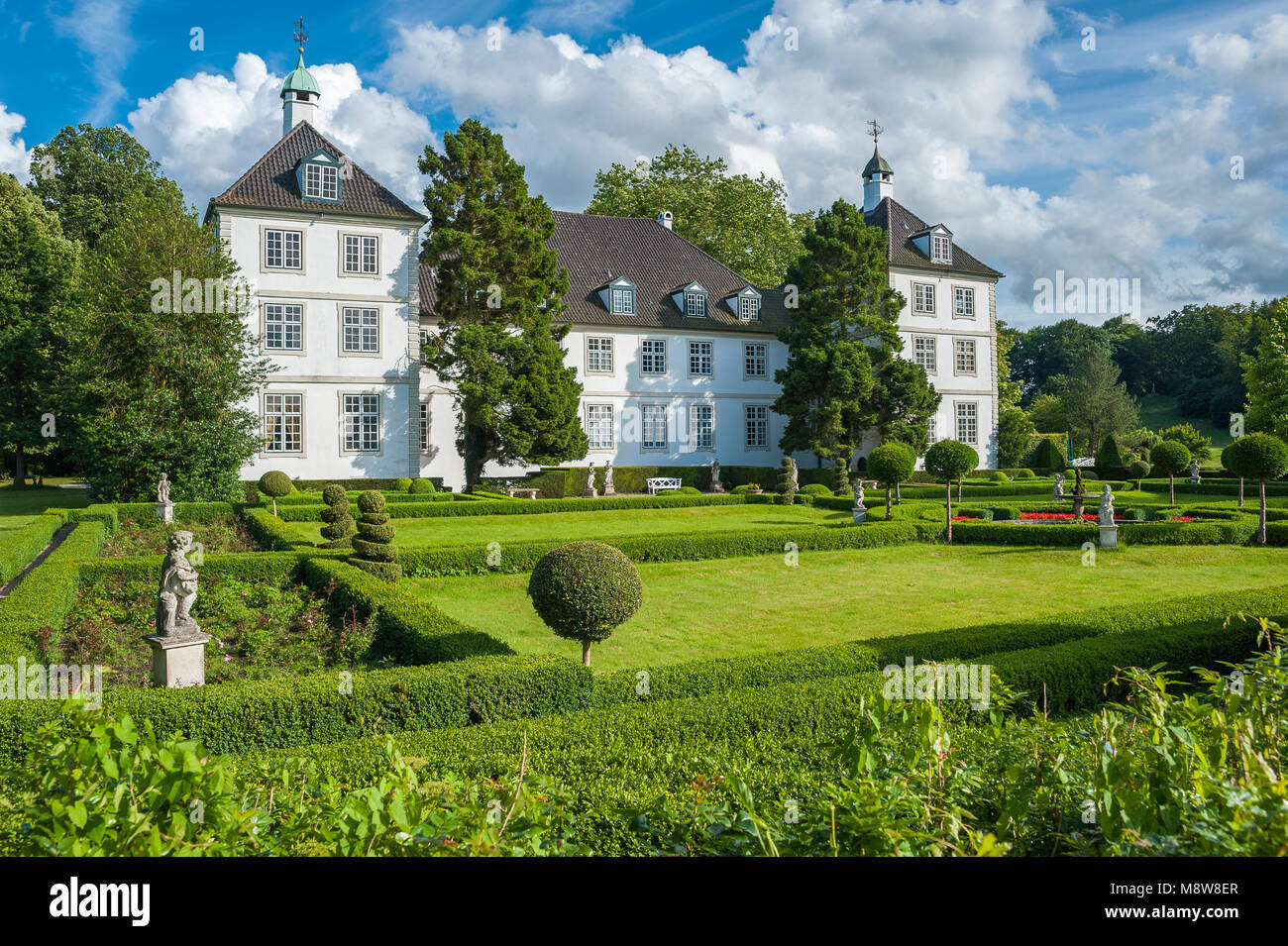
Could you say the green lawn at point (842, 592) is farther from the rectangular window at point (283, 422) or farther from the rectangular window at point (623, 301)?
the rectangular window at point (623, 301)

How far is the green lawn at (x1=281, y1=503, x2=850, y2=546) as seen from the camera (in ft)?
63.1

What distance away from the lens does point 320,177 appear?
29516 millimetres

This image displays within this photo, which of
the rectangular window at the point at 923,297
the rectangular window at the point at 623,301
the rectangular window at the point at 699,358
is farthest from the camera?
the rectangular window at the point at 923,297

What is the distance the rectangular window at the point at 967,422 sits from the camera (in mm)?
39719

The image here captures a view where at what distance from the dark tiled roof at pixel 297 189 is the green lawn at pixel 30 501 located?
10893mm

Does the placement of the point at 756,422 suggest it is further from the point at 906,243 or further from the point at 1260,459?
the point at 1260,459

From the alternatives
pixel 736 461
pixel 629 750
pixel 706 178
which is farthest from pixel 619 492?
pixel 629 750

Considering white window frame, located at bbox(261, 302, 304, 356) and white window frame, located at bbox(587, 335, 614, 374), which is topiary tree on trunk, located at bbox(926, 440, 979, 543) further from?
white window frame, located at bbox(261, 302, 304, 356)

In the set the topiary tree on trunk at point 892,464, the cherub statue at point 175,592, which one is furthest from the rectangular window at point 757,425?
the cherub statue at point 175,592

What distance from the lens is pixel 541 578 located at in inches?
345

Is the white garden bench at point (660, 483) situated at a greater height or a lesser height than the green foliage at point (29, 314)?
lesser

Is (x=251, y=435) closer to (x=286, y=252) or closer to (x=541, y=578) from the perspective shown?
(x=286, y=252)

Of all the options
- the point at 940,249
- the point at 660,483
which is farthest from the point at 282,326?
the point at 940,249
